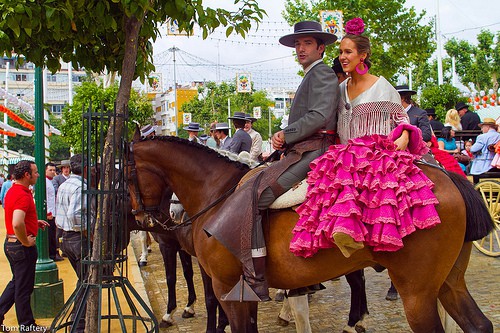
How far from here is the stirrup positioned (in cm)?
459

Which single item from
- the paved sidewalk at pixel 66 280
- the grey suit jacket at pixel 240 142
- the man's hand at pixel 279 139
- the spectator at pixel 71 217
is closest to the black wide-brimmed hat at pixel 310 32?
the man's hand at pixel 279 139

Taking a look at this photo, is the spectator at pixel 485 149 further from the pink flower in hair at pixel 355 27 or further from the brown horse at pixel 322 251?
the pink flower in hair at pixel 355 27

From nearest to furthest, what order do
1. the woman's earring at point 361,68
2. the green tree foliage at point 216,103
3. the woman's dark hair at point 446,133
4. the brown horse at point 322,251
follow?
the brown horse at point 322,251 < the woman's earring at point 361,68 < the woman's dark hair at point 446,133 < the green tree foliage at point 216,103

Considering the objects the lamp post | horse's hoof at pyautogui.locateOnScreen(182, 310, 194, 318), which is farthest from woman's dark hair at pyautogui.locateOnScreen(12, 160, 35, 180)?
horse's hoof at pyautogui.locateOnScreen(182, 310, 194, 318)

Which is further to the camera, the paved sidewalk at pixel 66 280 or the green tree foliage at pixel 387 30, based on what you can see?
the green tree foliage at pixel 387 30

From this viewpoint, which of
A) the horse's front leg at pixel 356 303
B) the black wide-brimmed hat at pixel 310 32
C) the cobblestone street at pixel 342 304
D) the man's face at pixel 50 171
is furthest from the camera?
the man's face at pixel 50 171

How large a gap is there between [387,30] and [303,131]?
65.4 ft

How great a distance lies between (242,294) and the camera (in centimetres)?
464

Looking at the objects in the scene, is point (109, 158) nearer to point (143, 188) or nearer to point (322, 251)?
point (143, 188)

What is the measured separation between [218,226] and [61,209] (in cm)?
340

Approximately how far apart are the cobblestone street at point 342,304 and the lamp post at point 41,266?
1521 mm

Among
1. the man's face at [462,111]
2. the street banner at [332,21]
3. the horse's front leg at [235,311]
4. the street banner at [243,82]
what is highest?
the street banner at [243,82]

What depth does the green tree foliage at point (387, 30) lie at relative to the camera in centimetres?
2247

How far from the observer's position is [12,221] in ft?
22.7
